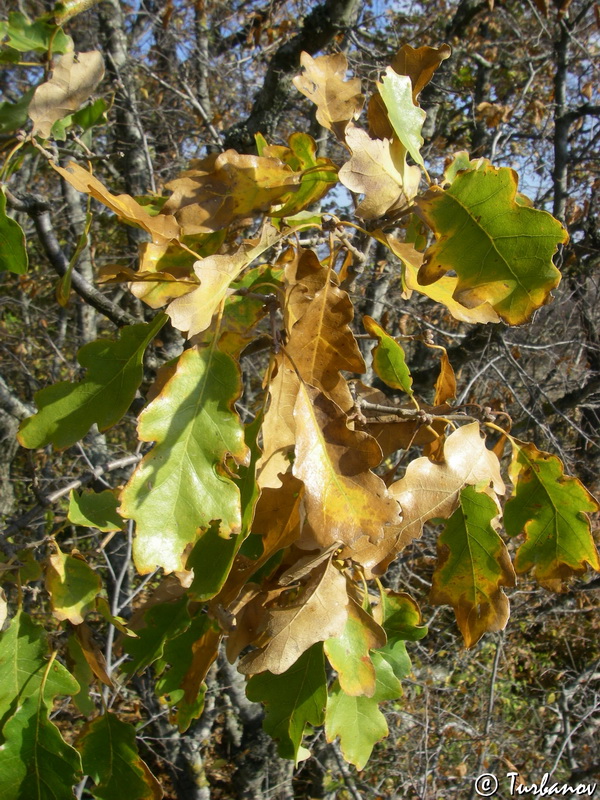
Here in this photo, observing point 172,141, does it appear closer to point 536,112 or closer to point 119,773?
point 536,112

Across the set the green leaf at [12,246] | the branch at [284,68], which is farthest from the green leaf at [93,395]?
the branch at [284,68]

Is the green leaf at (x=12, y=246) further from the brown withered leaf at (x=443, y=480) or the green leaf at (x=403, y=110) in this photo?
the brown withered leaf at (x=443, y=480)

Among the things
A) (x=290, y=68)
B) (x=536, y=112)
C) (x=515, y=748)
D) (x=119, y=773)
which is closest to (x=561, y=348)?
(x=536, y=112)

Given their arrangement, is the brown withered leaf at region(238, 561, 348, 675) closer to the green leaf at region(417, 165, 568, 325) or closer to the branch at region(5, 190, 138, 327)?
the green leaf at region(417, 165, 568, 325)

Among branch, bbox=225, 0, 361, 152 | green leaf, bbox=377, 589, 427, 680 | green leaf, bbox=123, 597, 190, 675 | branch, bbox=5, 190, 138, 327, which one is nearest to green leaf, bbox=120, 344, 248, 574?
green leaf, bbox=123, 597, 190, 675

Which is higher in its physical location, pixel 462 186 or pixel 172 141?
pixel 462 186
